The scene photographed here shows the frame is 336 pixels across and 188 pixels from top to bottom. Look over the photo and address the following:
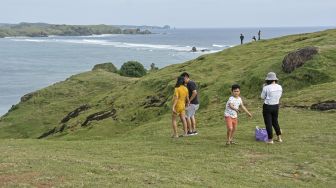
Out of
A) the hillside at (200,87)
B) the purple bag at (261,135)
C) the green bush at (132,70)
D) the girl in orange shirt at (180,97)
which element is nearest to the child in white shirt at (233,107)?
the purple bag at (261,135)

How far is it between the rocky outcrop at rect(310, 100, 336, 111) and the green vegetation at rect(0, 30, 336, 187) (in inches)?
21.7

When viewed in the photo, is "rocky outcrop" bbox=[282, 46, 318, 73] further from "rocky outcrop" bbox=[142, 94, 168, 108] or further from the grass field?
the grass field

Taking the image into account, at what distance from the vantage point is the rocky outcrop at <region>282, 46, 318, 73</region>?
3844 cm

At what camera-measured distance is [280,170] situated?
1745 cm

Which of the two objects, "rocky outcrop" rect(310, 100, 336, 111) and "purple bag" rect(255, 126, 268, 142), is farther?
"rocky outcrop" rect(310, 100, 336, 111)

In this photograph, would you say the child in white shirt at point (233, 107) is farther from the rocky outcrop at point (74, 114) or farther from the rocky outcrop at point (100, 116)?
the rocky outcrop at point (74, 114)

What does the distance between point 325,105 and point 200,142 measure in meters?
9.98

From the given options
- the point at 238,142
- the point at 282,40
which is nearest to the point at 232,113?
the point at 238,142

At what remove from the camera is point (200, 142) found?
72.1ft

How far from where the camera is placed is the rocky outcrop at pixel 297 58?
38438 millimetres

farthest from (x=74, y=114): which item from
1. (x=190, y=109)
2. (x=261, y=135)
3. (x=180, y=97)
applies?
(x=261, y=135)

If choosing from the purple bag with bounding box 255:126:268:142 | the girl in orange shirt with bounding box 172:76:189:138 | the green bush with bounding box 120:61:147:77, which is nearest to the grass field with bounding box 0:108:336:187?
the purple bag with bounding box 255:126:268:142

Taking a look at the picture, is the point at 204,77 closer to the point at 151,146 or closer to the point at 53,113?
the point at 53,113

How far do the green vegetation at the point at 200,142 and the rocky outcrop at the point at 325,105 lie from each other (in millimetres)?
552
